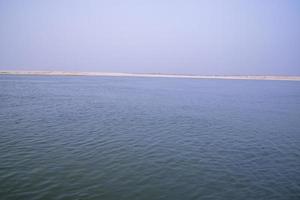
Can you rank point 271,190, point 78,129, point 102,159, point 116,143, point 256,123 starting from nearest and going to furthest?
point 271,190 → point 102,159 → point 116,143 → point 78,129 → point 256,123

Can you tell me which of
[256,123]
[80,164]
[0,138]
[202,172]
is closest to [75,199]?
[80,164]

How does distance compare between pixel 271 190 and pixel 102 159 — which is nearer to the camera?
pixel 271 190

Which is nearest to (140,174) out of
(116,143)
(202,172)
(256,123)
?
(202,172)

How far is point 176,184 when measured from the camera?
10633 mm

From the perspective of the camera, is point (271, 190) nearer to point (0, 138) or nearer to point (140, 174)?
point (140, 174)

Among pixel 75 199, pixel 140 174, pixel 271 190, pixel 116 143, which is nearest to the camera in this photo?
pixel 75 199

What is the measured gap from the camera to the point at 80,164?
40.1ft

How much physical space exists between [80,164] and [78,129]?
23.8ft

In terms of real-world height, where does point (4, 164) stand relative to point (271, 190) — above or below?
above

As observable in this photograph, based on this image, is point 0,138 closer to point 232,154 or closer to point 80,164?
point 80,164

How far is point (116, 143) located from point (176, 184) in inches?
253

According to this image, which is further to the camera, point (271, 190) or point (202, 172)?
point (202, 172)

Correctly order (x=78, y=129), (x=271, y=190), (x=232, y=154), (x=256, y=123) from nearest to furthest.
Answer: (x=271, y=190), (x=232, y=154), (x=78, y=129), (x=256, y=123)

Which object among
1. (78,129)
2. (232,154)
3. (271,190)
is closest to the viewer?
(271,190)
